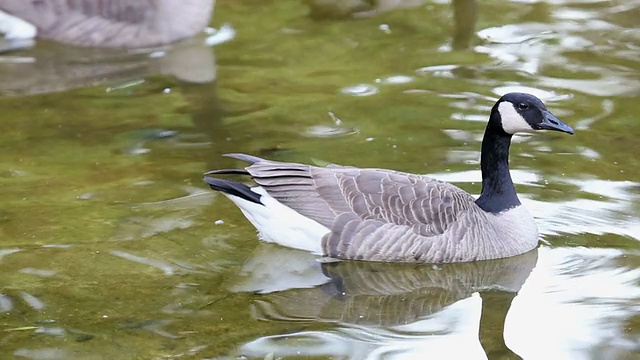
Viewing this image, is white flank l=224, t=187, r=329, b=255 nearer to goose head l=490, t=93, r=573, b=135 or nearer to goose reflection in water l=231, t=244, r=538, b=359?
goose reflection in water l=231, t=244, r=538, b=359

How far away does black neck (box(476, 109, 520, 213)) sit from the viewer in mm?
6555

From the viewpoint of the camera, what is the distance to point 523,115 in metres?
6.43

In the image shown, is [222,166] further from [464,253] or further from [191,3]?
[191,3]

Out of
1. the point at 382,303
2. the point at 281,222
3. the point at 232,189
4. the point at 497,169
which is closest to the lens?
the point at 382,303

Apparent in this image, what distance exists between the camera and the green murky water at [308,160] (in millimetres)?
5625

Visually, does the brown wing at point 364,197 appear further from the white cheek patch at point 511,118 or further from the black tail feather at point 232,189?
the white cheek patch at point 511,118

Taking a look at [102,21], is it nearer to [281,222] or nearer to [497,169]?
[281,222]

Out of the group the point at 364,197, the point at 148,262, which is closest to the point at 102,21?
the point at 148,262

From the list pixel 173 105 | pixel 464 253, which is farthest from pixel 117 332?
pixel 173 105

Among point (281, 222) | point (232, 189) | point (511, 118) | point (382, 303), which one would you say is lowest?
point (382, 303)

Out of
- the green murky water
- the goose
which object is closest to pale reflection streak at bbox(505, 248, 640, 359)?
the green murky water

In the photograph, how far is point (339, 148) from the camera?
8000mm

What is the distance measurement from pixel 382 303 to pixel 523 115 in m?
1.41

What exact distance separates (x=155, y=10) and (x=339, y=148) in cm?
324
